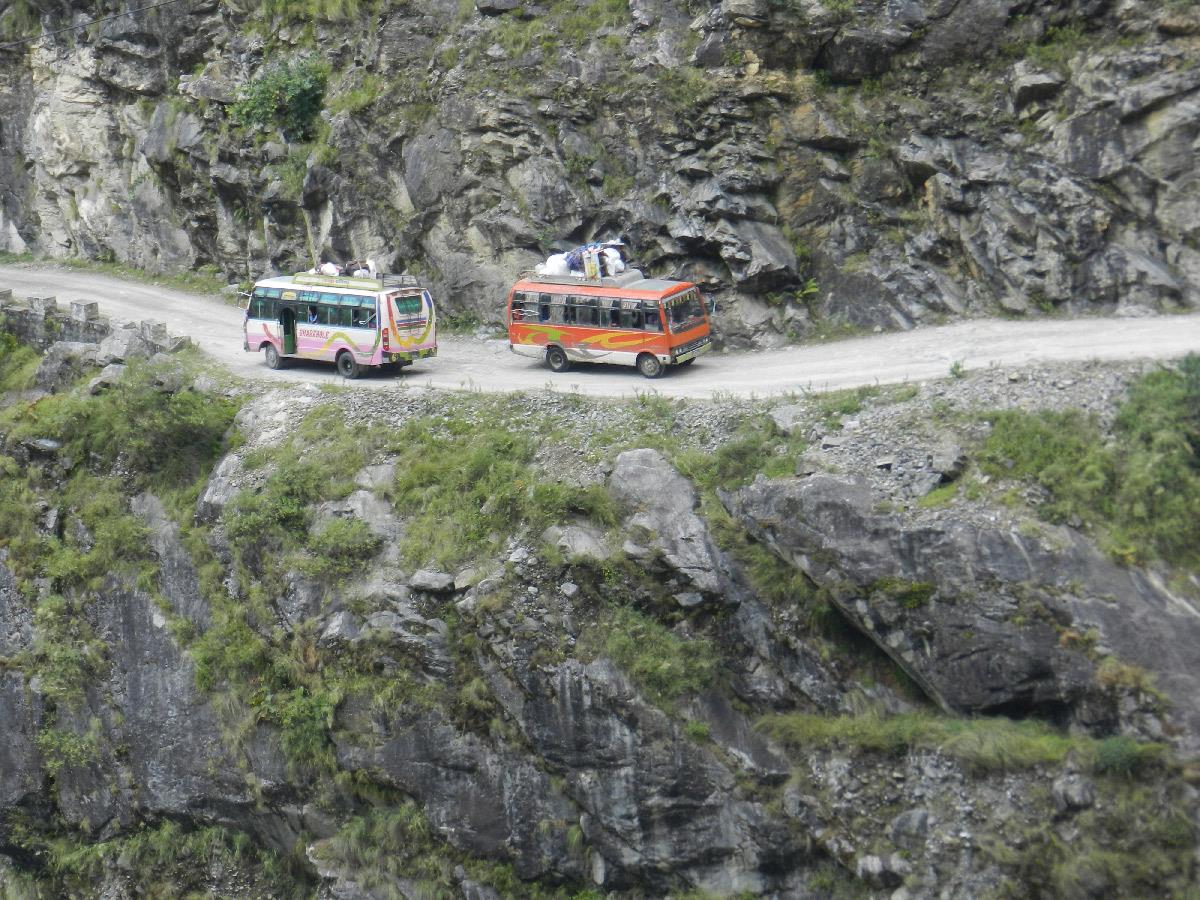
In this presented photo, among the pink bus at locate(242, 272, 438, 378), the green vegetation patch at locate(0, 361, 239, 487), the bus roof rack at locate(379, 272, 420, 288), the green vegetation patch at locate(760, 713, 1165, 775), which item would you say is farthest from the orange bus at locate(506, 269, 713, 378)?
the green vegetation patch at locate(760, 713, 1165, 775)

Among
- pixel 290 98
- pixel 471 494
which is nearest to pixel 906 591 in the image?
pixel 471 494

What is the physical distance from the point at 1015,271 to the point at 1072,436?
844cm

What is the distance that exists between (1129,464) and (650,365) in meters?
11.2

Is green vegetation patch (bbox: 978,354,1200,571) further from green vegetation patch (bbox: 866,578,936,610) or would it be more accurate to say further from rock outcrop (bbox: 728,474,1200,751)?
green vegetation patch (bbox: 866,578,936,610)

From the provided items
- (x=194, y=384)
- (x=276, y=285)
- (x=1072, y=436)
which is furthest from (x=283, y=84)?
(x=1072, y=436)

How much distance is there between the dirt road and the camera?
22.5 metres

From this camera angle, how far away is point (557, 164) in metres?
30.3

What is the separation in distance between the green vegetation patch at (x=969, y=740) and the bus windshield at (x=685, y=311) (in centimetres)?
1005

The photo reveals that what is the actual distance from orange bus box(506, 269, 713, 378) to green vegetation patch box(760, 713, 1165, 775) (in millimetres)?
→ 9809

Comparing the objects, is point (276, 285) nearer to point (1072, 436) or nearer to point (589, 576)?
point (589, 576)

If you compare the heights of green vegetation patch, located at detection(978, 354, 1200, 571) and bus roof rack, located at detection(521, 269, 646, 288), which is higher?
bus roof rack, located at detection(521, 269, 646, 288)

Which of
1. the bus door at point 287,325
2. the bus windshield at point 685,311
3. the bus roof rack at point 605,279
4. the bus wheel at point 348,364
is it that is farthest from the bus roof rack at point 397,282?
the bus windshield at point 685,311

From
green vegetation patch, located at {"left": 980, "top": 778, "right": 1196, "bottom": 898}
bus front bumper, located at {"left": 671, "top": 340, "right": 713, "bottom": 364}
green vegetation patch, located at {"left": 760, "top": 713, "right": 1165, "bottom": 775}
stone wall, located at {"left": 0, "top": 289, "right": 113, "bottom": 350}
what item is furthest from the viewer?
stone wall, located at {"left": 0, "top": 289, "right": 113, "bottom": 350}

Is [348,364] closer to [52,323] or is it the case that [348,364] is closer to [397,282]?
[397,282]
